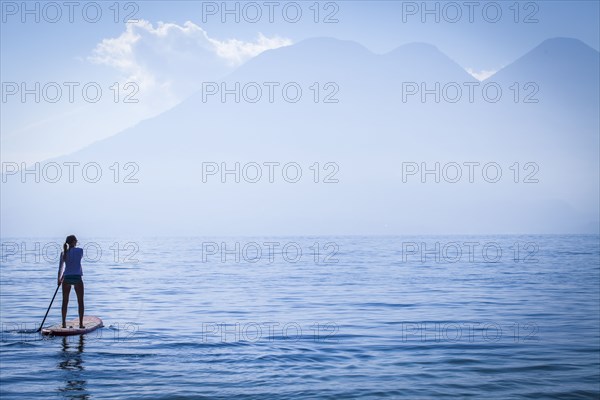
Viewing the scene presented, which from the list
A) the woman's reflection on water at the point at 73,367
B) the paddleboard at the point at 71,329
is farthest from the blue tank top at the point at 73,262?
the woman's reflection on water at the point at 73,367

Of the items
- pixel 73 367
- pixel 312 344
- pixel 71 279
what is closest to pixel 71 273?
pixel 71 279

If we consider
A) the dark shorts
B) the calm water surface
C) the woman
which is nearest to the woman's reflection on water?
the calm water surface

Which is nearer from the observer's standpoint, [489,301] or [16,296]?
[489,301]

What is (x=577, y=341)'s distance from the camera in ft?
48.6

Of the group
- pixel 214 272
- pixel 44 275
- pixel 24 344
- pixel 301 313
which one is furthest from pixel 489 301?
pixel 44 275

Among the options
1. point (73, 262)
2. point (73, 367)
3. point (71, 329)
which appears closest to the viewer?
point (73, 367)

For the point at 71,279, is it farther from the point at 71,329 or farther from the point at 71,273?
the point at 71,329

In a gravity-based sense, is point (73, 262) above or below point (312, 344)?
above

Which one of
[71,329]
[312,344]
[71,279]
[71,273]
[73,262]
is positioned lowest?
[312,344]

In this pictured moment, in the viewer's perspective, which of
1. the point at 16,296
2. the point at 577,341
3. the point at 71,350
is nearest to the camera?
the point at 71,350

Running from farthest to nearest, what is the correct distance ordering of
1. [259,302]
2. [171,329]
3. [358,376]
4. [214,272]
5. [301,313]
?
[214,272]
[259,302]
[301,313]
[171,329]
[358,376]

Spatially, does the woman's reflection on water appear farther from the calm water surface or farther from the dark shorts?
the dark shorts

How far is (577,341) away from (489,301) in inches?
351

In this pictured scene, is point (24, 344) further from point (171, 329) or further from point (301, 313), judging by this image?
point (301, 313)
